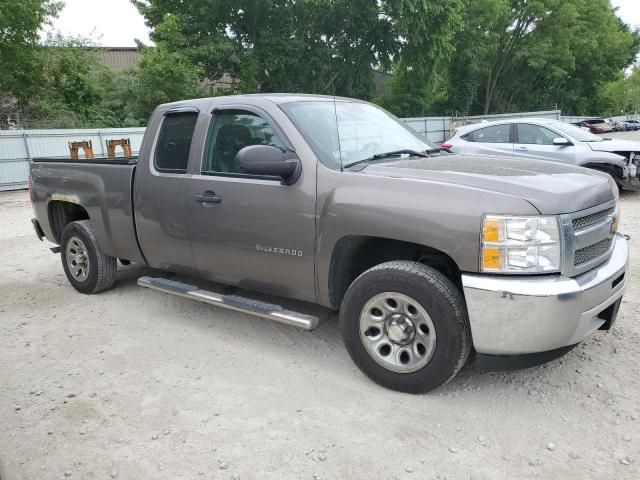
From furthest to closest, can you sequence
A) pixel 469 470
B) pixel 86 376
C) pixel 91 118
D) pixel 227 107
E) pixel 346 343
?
pixel 91 118, pixel 227 107, pixel 86 376, pixel 346 343, pixel 469 470

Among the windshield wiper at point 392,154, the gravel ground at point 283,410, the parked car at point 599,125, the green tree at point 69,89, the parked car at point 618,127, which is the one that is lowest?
the parked car at point 618,127

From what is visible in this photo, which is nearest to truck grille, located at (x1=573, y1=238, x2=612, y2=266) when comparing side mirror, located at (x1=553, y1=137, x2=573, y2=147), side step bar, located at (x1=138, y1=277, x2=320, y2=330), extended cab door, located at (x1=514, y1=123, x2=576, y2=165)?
side step bar, located at (x1=138, y1=277, x2=320, y2=330)

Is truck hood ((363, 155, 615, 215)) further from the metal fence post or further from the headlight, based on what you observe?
the metal fence post

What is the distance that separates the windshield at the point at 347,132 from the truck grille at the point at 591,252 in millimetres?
1489

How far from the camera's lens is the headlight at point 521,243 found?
2.81m

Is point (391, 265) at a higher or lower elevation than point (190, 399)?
higher

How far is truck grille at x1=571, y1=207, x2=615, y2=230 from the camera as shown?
117 inches

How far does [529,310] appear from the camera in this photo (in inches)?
109

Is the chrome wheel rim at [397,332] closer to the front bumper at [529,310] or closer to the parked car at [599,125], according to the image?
the front bumper at [529,310]

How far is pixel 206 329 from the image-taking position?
450 centimetres

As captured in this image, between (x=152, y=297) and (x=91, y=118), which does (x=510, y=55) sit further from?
(x=152, y=297)

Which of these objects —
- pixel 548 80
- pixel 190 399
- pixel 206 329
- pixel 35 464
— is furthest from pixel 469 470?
pixel 548 80

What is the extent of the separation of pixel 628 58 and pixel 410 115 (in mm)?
27196

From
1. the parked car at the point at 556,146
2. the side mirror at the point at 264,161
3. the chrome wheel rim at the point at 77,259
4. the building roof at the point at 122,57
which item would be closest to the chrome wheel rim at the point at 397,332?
the side mirror at the point at 264,161
